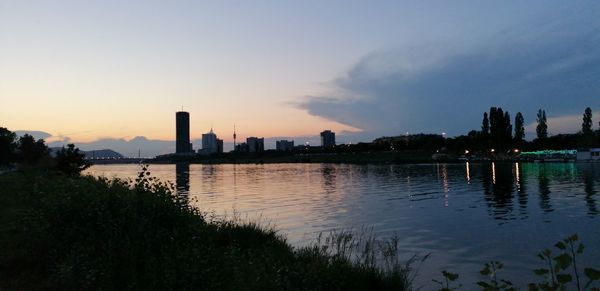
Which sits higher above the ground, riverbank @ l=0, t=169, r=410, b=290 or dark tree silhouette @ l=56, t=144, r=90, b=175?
dark tree silhouette @ l=56, t=144, r=90, b=175

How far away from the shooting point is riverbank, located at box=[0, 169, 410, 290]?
1266 cm

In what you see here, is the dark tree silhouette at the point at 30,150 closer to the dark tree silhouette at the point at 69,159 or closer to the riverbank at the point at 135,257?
the dark tree silhouette at the point at 69,159

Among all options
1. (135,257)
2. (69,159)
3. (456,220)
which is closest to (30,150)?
(69,159)

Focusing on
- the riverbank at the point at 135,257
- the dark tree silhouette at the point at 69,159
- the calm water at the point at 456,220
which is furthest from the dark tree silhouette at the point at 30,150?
the riverbank at the point at 135,257

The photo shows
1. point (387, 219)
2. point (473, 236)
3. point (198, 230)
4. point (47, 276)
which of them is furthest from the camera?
point (387, 219)

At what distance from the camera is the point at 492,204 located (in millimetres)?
49500

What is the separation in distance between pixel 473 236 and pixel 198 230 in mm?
20556

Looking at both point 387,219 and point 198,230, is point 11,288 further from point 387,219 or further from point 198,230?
point 387,219

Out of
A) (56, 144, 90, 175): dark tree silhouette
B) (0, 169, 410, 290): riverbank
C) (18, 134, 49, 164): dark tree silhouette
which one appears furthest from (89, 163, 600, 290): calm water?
(18, 134, 49, 164): dark tree silhouette

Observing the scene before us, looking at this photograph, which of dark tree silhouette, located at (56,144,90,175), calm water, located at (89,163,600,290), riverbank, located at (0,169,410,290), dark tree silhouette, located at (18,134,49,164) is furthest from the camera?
dark tree silhouette, located at (18,134,49,164)

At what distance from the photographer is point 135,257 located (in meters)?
15.0

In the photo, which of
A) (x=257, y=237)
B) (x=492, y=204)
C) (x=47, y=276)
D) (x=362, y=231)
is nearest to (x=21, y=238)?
(x=47, y=276)

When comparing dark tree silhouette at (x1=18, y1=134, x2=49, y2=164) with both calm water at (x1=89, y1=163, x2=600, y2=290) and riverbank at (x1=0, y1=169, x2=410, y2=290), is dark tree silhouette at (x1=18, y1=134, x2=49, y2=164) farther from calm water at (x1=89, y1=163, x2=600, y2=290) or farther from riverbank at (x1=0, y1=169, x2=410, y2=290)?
riverbank at (x1=0, y1=169, x2=410, y2=290)

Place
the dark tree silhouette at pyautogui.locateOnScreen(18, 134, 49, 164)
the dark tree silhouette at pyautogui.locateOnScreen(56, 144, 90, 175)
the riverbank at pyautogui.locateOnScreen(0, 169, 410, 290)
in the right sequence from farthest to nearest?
the dark tree silhouette at pyautogui.locateOnScreen(18, 134, 49, 164), the dark tree silhouette at pyautogui.locateOnScreen(56, 144, 90, 175), the riverbank at pyautogui.locateOnScreen(0, 169, 410, 290)
